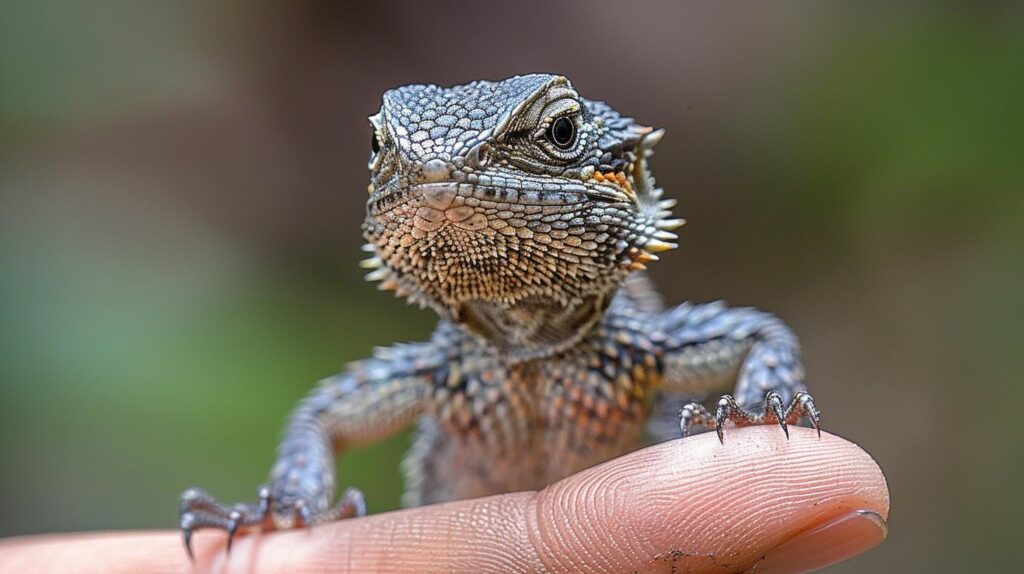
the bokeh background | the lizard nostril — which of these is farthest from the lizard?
the bokeh background

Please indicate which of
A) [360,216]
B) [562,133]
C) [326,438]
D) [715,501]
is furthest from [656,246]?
[360,216]

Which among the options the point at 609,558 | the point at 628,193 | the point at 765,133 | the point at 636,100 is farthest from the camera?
the point at 765,133

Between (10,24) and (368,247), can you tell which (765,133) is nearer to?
(368,247)

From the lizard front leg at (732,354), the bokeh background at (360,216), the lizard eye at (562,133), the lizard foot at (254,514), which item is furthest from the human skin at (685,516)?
the bokeh background at (360,216)

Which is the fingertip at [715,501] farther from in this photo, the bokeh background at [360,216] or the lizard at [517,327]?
the bokeh background at [360,216]

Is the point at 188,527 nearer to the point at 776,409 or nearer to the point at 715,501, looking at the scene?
the point at 715,501

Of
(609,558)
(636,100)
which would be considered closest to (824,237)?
(636,100)
